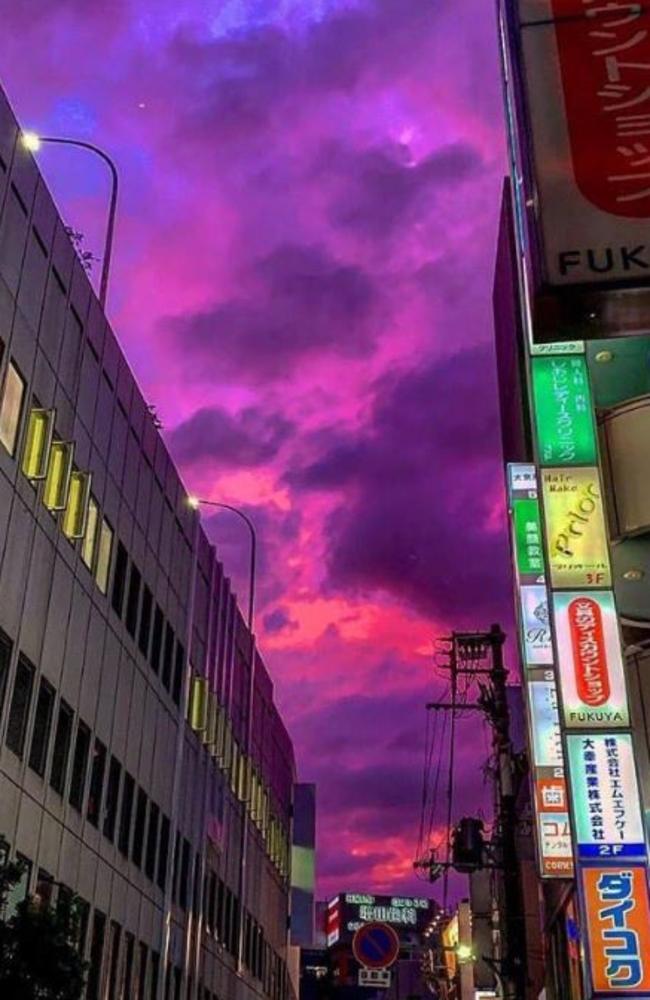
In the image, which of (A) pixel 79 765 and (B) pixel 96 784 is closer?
(A) pixel 79 765

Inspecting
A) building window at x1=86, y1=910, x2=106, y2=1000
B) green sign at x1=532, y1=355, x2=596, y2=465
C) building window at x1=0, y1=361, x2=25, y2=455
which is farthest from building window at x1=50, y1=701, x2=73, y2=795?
green sign at x1=532, y1=355, x2=596, y2=465

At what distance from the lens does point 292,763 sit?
6525 cm

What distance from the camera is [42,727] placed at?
25000 millimetres

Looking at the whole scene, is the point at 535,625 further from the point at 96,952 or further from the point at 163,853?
the point at 163,853

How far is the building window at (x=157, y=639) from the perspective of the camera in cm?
3472

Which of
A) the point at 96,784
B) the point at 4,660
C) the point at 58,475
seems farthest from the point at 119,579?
the point at 4,660

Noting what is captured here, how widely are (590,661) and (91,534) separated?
14.7 metres

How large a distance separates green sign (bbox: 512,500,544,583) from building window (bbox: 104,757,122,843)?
1303 cm

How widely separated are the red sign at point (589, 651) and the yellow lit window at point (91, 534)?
13.8 meters

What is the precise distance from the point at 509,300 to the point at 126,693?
1619cm

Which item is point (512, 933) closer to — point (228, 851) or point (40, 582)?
point (40, 582)

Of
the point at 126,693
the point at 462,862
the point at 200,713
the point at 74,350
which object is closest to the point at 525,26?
the point at 74,350

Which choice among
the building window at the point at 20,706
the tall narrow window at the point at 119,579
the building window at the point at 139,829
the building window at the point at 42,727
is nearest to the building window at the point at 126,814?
the building window at the point at 139,829

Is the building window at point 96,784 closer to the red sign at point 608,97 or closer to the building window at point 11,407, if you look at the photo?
the building window at point 11,407
